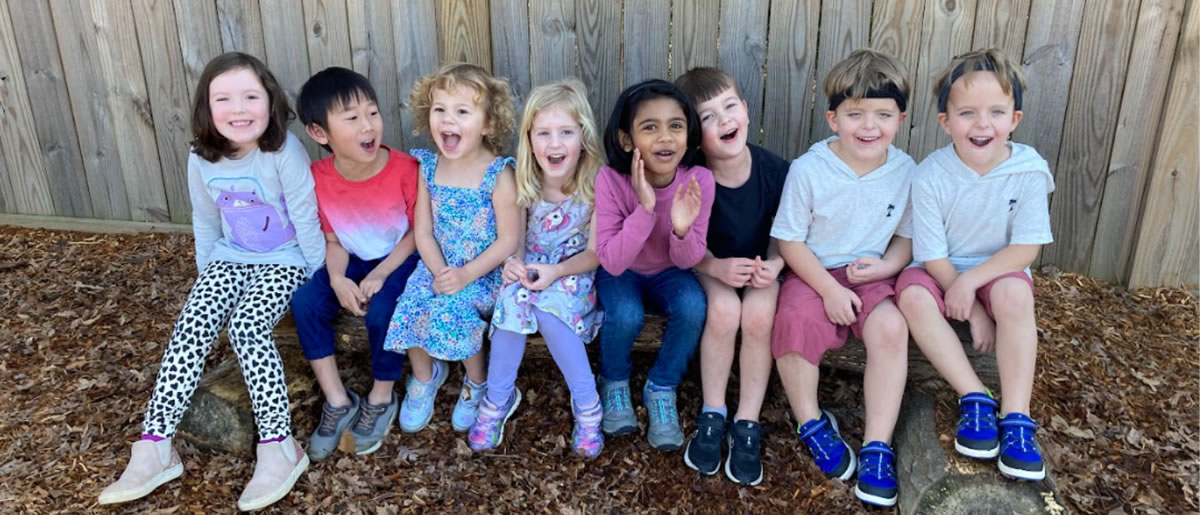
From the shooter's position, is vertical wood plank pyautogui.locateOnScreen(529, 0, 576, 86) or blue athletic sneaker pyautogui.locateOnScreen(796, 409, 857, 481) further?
vertical wood plank pyautogui.locateOnScreen(529, 0, 576, 86)

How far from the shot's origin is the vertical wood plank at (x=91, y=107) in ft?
13.8

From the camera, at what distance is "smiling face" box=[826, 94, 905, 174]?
289 cm

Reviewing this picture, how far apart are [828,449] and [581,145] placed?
1387mm

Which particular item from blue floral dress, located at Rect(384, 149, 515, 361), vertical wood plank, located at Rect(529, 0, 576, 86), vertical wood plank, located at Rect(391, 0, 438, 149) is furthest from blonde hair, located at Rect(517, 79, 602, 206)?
vertical wood plank, located at Rect(391, 0, 438, 149)

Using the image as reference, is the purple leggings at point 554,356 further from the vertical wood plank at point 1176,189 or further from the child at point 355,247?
the vertical wood plank at point 1176,189

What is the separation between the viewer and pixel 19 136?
14.8 feet

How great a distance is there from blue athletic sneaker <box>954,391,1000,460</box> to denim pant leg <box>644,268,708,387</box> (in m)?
0.90

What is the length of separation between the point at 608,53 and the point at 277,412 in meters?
2.06

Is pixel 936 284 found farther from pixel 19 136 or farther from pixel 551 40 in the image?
pixel 19 136

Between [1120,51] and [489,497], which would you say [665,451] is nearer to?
[489,497]

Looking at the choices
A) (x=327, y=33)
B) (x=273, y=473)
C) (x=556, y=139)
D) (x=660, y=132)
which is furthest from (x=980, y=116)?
(x=327, y=33)

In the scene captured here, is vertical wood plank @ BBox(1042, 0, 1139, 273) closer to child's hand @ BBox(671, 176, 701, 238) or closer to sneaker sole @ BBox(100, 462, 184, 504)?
child's hand @ BBox(671, 176, 701, 238)

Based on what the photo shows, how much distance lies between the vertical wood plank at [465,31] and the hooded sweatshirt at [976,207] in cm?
202

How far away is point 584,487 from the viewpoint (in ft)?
9.60
